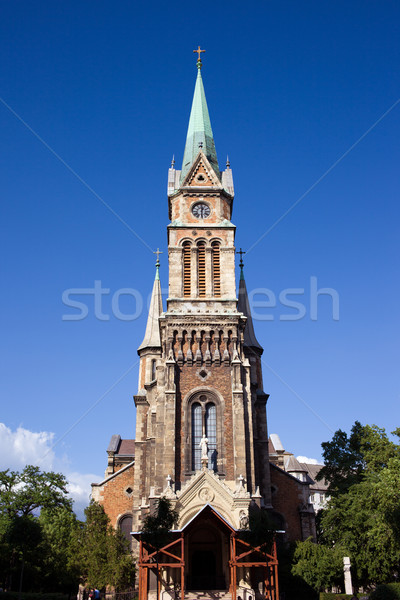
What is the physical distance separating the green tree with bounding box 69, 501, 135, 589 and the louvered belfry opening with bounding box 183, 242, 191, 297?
18540 millimetres

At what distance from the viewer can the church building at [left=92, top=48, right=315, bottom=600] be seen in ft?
119

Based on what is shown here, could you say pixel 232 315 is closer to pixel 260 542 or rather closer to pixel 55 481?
pixel 260 542

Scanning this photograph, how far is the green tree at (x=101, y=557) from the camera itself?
38375 millimetres

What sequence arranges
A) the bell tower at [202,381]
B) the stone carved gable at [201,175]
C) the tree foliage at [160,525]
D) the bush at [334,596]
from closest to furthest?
1. the tree foliage at [160,525]
2. the bush at [334,596]
3. the bell tower at [202,381]
4. the stone carved gable at [201,175]

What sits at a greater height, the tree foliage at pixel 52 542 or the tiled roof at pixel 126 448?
the tiled roof at pixel 126 448

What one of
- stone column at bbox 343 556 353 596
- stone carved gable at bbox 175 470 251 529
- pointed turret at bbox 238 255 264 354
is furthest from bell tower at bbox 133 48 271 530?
stone column at bbox 343 556 353 596

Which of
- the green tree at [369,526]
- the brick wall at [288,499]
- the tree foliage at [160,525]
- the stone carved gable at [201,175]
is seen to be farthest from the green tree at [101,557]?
the stone carved gable at [201,175]

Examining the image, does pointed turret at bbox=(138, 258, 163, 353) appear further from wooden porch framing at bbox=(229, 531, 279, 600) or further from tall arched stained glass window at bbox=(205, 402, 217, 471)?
wooden porch framing at bbox=(229, 531, 279, 600)

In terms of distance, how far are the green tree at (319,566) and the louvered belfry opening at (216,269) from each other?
66.0 ft

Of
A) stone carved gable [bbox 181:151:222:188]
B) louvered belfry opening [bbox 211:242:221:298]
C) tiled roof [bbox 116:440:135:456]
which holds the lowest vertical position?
tiled roof [bbox 116:440:135:456]

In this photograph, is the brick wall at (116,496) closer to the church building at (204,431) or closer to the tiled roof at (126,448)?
the church building at (204,431)

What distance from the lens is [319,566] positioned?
38344mm

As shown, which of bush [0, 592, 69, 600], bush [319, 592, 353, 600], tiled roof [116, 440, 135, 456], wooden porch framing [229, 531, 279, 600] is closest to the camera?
wooden porch framing [229, 531, 279, 600]

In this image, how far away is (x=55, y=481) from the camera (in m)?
56.3
